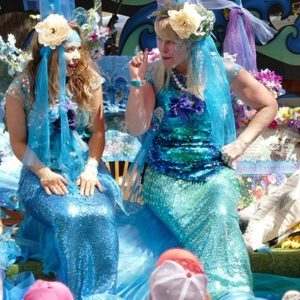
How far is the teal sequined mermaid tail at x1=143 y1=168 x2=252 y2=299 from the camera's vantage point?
119 inches

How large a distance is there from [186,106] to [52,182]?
29.5 inches

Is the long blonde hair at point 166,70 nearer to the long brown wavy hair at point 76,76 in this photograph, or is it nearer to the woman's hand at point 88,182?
the long brown wavy hair at point 76,76

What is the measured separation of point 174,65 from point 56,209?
91cm

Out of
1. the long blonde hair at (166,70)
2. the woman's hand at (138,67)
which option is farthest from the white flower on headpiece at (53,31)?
the long blonde hair at (166,70)

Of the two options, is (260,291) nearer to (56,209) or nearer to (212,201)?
(212,201)

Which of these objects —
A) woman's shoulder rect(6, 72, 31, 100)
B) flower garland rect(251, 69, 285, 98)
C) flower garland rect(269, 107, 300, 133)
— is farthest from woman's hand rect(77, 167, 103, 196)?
flower garland rect(269, 107, 300, 133)

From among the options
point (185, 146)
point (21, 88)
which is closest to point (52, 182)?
point (21, 88)

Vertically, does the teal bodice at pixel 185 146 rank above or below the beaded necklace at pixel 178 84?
below

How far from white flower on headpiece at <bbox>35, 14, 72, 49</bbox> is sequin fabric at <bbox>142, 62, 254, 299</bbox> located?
1.89 ft

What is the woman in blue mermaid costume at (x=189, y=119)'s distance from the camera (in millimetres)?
3283

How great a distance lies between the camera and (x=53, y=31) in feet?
10.5

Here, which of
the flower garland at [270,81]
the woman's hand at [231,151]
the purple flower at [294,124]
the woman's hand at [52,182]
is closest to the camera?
the woman's hand at [52,182]

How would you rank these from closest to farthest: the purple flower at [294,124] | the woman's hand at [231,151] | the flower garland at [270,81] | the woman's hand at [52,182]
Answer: the woman's hand at [52,182], the woman's hand at [231,151], the flower garland at [270,81], the purple flower at [294,124]

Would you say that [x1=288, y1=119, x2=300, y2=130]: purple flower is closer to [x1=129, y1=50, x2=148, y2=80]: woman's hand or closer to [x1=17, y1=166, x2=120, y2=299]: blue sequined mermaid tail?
[x1=129, y1=50, x2=148, y2=80]: woman's hand
